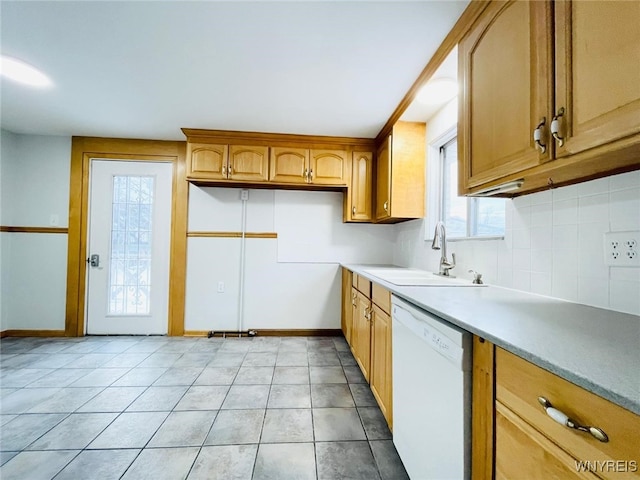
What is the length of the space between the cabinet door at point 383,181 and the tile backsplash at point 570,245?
1.10 m

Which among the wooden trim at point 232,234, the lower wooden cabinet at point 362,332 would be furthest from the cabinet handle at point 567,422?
the wooden trim at point 232,234

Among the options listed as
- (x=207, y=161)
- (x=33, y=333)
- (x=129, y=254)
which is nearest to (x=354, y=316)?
(x=207, y=161)

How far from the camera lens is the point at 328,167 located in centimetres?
307

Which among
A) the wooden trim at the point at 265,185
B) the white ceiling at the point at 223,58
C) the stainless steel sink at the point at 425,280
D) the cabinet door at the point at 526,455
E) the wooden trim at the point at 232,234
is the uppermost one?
the white ceiling at the point at 223,58

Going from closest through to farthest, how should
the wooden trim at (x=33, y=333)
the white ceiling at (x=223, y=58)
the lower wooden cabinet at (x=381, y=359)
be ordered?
1. the white ceiling at (x=223, y=58)
2. the lower wooden cabinet at (x=381, y=359)
3. the wooden trim at (x=33, y=333)

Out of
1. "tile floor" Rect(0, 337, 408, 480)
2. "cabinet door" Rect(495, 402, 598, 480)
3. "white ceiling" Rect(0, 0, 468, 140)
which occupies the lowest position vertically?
"tile floor" Rect(0, 337, 408, 480)

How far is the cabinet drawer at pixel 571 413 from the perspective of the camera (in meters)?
0.46

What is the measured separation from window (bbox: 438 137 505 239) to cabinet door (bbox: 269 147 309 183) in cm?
137

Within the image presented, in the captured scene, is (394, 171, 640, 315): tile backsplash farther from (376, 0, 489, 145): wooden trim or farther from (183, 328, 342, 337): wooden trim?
(183, 328, 342, 337): wooden trim

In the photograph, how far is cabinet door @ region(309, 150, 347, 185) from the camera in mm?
3049

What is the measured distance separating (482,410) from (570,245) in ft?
2.70

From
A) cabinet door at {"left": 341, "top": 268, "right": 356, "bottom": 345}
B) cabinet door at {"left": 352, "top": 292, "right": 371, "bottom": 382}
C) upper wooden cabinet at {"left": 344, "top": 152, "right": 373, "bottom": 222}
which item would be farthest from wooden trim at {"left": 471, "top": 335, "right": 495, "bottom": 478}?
upper wooden cabinet at {"left": 344, "top": 152, "right": 373, "bottom": 222}

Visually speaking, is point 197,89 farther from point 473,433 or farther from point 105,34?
point 473,433

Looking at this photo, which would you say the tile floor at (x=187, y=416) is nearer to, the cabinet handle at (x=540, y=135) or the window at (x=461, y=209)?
the window at (x=461, y=209)
